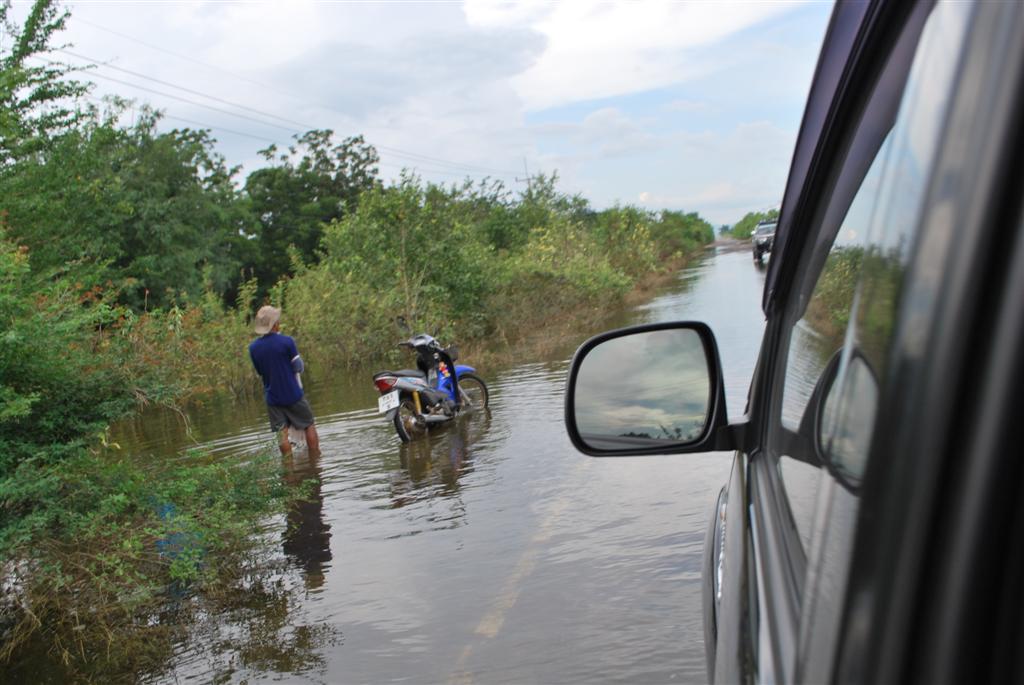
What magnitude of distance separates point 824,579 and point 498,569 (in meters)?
5.28

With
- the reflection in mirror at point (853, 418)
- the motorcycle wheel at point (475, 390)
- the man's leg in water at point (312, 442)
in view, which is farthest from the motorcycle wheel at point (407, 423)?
the reflection in mirror at point (853, 418)

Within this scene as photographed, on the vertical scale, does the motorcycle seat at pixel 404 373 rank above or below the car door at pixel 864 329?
below

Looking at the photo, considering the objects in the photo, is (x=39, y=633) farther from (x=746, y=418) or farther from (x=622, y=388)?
(x=746, y=418)

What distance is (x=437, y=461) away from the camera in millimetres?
9547

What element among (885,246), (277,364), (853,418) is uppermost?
(885,246)

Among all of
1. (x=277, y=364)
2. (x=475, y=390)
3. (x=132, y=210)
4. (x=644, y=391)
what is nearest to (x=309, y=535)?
(x=277, y=364)

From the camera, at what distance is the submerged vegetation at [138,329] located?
570cm

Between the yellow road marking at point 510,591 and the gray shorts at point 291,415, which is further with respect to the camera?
the gray shorts at point 291,415

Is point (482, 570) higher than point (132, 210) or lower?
lower

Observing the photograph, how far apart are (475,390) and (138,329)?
397 centimetres

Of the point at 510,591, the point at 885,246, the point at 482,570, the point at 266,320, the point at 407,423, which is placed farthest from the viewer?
the point at 407,423

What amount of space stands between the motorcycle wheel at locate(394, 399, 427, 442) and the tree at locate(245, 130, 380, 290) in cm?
5536

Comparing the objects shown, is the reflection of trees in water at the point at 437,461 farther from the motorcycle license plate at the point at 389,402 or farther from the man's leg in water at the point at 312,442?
the man's leg in water at the point at 312,442

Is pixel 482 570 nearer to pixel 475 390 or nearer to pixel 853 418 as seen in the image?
pixel 853 418
